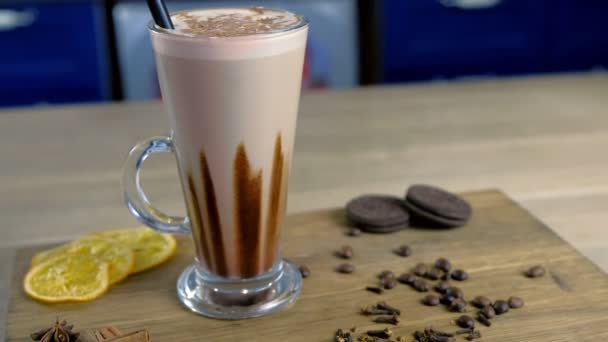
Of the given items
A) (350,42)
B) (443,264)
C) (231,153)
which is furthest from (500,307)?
(350,42)

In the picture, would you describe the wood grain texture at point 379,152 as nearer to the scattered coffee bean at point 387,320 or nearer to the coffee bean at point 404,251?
the coffee bean at point 404,251

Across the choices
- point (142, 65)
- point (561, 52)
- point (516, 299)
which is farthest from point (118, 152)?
point (561, 52)

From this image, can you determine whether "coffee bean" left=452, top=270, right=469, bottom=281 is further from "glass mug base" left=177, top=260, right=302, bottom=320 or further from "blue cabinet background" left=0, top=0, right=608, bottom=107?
"blue cabinet background" left=0, top=0, right=608, bottom=107

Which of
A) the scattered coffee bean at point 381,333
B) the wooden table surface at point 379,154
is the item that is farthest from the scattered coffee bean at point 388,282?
the wooden table surface at point 379,154

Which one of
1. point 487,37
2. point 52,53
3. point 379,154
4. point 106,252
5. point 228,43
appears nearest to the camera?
point 228,43

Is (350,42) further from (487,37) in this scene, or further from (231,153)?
(231,153)
